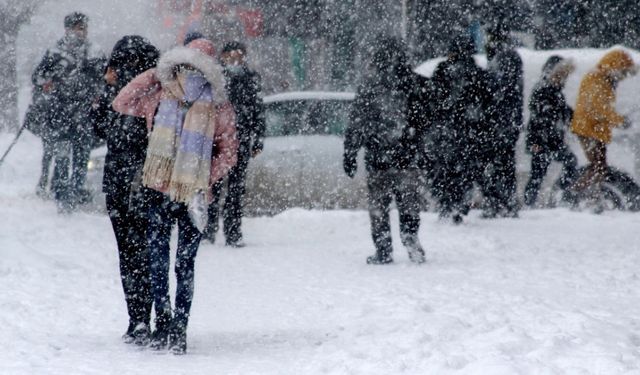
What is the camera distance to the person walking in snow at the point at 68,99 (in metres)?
12.3

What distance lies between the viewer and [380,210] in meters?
9.32

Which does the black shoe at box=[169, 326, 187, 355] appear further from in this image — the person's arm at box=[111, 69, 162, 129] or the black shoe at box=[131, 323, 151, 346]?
the person's arm at box=[111, 69, 162, 129]

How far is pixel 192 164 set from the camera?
5.74m

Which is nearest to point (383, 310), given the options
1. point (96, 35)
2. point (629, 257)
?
point (629, 257)

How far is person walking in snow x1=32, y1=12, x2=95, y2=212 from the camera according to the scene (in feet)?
40.2

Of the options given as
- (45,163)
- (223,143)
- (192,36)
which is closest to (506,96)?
(45,163)

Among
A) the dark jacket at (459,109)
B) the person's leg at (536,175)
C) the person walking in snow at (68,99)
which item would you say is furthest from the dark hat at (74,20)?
the person's leg at (536,175)

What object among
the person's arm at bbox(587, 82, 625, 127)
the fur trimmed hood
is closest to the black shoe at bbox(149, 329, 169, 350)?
the fur trimmed hood

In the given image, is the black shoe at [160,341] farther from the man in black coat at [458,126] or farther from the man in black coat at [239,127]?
the man in black coat at [458,126]

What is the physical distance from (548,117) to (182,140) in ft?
25.3

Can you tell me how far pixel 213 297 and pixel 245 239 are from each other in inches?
142

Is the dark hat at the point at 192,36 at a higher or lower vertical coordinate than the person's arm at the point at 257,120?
higher

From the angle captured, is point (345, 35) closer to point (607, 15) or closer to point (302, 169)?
point (607, 15)

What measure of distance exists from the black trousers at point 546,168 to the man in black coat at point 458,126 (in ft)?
3.14
